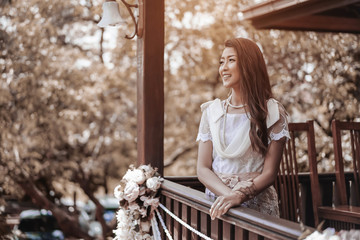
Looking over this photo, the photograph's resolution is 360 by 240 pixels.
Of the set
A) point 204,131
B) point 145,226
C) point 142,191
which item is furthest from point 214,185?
point 145,226

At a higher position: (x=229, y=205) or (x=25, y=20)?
(x=25, y=20)

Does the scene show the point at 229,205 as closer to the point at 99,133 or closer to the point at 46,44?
the point at 46,44

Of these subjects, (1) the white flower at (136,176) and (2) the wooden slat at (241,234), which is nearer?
(2) the wooden slat at (241,234)

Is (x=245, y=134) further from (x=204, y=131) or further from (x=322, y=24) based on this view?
(x=322, y=24)

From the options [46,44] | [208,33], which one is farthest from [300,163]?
[46,44]

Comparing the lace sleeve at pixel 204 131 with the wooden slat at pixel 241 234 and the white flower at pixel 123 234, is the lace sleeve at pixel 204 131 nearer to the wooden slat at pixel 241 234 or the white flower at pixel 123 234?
the wooden slat at pixel 241 234

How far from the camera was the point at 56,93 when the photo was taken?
9.79m

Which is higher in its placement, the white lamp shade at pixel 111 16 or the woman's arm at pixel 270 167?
the white lamp shade at pixel 111 16

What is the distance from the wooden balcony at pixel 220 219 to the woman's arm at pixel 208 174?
7 centimetres

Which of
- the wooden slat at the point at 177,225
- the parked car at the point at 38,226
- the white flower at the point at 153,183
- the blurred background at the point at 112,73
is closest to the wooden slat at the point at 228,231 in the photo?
the wooden slat at the point at 177,225

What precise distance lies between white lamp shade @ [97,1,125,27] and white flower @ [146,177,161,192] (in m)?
1.17

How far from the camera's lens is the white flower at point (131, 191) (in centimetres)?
391

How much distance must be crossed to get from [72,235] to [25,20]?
4.16 metres

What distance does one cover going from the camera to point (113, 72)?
34.7 ft
